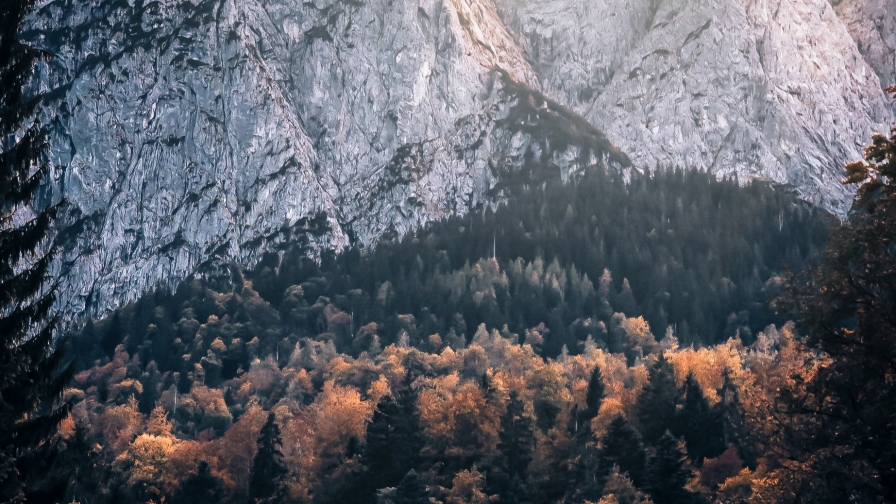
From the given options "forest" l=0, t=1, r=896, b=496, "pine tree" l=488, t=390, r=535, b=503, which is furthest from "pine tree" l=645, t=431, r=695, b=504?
"pine tree" l=488, t=390, r=535, b=503

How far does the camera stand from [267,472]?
9931 centimetres

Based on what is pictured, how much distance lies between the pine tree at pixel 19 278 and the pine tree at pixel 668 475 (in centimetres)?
5466

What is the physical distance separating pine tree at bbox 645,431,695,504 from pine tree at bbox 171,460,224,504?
4367 cm

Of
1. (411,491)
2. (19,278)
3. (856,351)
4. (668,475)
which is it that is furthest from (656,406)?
(19,278)

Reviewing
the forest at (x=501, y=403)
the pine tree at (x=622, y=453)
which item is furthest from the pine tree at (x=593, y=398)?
the pine tree at (x=622, y=453)

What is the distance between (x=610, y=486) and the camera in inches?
3199

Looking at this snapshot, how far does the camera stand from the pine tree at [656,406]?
95.8 meters

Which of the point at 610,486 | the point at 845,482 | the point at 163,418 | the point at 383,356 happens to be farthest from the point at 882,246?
the point at 383,356

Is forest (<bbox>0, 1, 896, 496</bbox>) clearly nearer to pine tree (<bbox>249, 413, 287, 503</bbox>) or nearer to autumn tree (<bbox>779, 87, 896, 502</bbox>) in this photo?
autumn tree (<bbox>779, 87, 896, 502</bbox>)

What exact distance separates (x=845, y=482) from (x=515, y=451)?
6047 cm

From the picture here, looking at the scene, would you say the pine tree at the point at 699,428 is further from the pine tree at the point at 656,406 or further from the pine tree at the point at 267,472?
the pine tree at the point at 267,472

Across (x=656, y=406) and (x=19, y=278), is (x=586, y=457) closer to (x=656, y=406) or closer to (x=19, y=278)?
(x=656, y=406)

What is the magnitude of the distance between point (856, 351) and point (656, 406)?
209 ft

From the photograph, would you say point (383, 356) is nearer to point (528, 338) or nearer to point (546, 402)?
point (528, 338)
